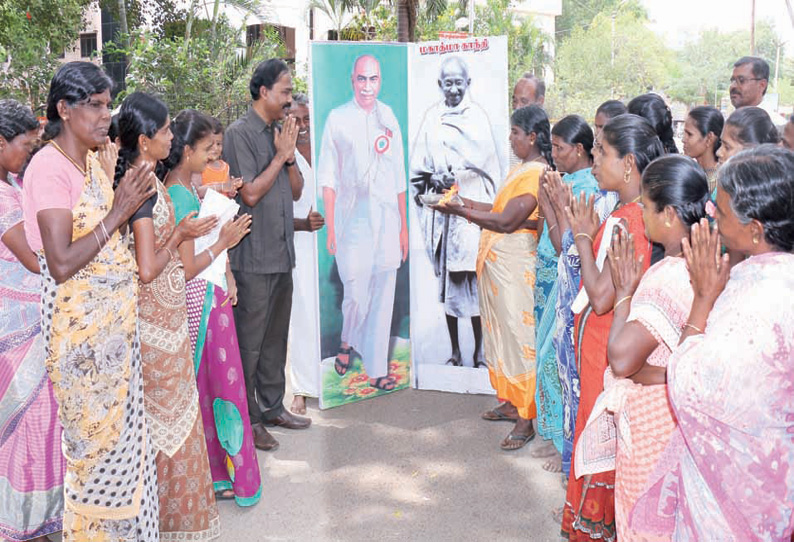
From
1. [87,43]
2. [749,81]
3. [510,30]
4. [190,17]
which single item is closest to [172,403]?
[749,81]

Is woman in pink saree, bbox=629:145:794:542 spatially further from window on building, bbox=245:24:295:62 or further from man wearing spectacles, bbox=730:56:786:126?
window on building, bbox=245:24:295:62

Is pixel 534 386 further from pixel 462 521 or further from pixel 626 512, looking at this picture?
pixel 626 512

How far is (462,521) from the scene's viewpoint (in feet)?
11.3

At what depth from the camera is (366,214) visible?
4.86 m

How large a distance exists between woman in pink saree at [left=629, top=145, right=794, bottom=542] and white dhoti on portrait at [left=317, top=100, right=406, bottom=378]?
3.00 meters

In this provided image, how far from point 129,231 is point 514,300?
2324 mm

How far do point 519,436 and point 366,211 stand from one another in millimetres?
1708

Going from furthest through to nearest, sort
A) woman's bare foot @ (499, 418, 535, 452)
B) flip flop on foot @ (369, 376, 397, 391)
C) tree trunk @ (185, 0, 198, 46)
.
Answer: tree trunk @ (185, 0, 198, 46) < flip flop on foot @ (369, 376, 397, 391) < woman's bare foot @ (499, 418, 535, 452)

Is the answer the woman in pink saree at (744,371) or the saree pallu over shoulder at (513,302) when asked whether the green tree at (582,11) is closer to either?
the saree pallu over shoulder at (513,302)

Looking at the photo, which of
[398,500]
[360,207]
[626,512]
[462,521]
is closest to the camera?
[626,512]

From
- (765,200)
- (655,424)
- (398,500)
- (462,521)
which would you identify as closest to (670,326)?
→ (655,424)

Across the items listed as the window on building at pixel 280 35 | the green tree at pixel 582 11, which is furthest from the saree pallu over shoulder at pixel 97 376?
the green tree at pixel 582 11

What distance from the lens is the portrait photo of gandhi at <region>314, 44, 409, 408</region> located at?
15.4ft

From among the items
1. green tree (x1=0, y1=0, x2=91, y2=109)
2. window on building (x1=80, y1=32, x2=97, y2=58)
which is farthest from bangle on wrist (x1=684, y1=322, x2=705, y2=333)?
window on building (x1=80, y1=32, x2=97, y2=58)
